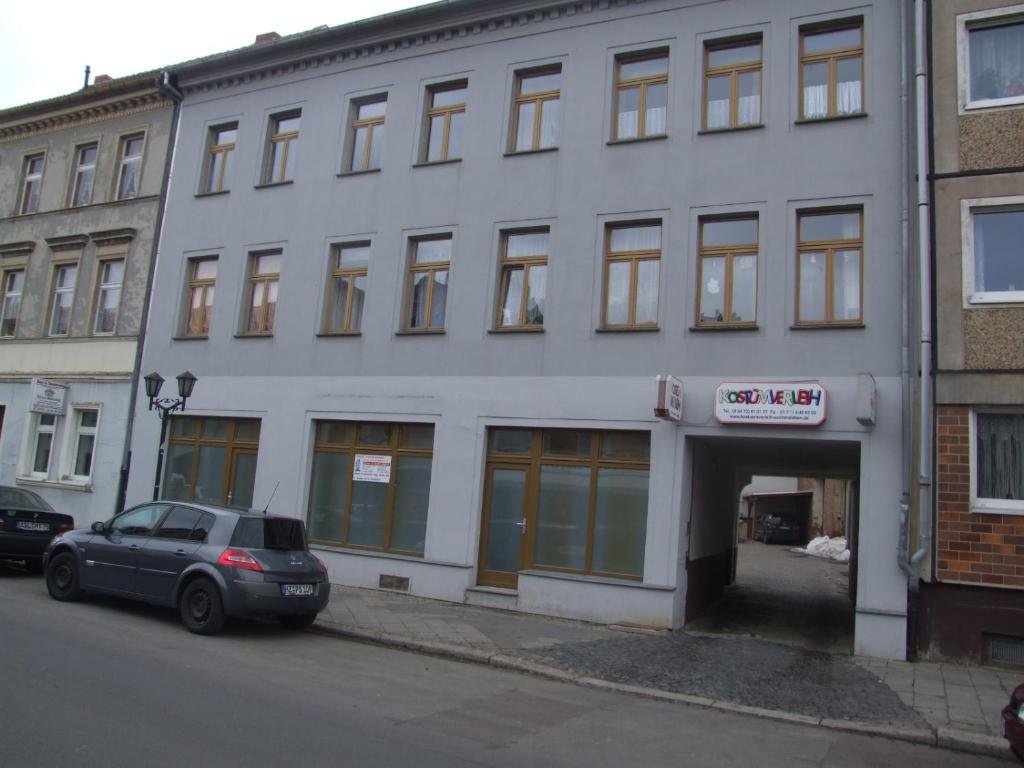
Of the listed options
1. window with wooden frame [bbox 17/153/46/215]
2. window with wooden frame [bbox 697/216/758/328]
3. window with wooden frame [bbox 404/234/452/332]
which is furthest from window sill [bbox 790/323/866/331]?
window with wooden frame [bbox 17/153/46/215]

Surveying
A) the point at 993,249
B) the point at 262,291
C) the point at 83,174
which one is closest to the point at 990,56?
the point at 993,249

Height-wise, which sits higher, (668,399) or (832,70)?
(832,70)

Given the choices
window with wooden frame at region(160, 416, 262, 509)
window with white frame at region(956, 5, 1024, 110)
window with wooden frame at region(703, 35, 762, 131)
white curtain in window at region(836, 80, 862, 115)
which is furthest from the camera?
window with wooden frame at region(160, 416, 262, 509)

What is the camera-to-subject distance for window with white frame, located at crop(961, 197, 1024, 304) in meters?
11.2

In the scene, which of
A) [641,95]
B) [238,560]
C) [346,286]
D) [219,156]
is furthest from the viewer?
[219,156]

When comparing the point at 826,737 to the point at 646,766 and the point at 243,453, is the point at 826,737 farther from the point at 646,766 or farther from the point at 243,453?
the point at 243,453

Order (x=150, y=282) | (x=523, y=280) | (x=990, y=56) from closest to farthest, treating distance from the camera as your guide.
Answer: (x=990, y=56) < (x=523, y=280) < (x=150, y=282)

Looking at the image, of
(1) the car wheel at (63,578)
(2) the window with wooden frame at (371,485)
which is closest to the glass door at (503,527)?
(2) the window with wooden frame at (371,485)

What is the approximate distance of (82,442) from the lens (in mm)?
20000

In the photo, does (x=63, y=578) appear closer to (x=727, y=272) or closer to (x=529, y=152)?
(x=529, y=152)

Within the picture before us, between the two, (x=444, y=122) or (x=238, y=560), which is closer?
(x=238, y=560)

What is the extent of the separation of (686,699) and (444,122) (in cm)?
1155

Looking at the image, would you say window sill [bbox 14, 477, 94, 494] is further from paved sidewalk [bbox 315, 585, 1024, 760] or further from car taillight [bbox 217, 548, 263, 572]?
car taillight [bbox 217, 548, 263, 572]

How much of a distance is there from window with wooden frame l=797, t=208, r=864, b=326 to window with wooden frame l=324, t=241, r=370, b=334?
804 cm
